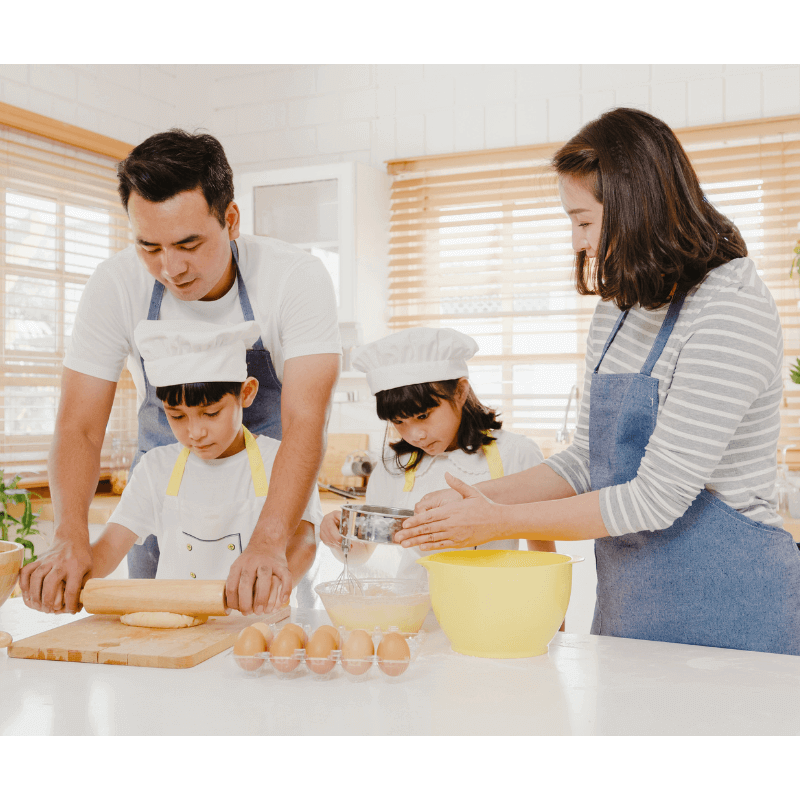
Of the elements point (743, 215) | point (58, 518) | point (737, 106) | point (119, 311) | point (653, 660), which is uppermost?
point (737, 106)

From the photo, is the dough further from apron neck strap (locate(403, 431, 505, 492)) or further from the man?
apron neck strap (locate(403, 431, 505, 492))

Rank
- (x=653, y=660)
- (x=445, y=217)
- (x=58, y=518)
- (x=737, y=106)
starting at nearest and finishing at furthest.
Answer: (x=653, y=660), (x=58, y=518), (x=737, y=106), (x=445, y=217)

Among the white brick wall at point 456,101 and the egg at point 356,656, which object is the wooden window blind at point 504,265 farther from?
the egg at point 356,656

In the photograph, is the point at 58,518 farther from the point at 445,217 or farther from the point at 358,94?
the point at 358,94

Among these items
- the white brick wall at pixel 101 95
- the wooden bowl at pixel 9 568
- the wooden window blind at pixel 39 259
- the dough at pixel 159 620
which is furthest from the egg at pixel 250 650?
the white brick wall at pixel 101 95

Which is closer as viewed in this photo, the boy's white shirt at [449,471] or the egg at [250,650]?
the egg at [250,650]

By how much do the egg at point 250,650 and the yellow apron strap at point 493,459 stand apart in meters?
0.89

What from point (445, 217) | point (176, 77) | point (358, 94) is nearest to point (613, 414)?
point (445, 217)

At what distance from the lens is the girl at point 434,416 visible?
5.79ft

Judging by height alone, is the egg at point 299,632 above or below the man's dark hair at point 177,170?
below

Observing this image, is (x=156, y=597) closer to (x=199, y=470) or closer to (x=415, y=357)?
(x=199, y=470)

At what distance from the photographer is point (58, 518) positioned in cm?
145

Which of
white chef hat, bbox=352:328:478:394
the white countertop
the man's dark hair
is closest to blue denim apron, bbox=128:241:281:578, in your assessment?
white chef hat, bbox=352:328:478:394

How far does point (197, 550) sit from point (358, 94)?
262 centimetres
